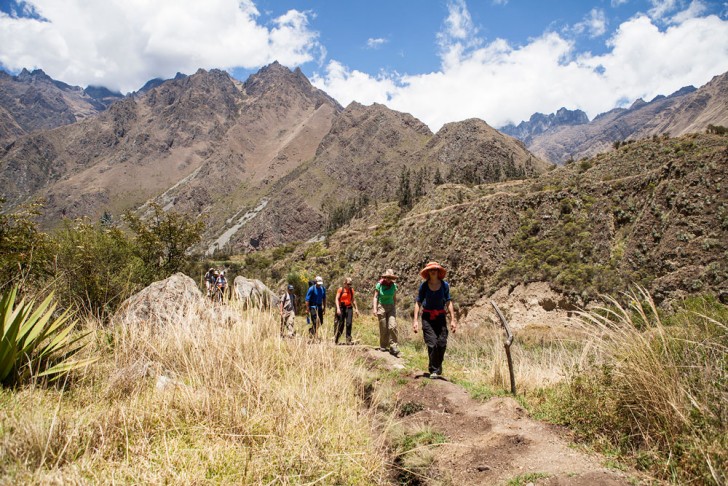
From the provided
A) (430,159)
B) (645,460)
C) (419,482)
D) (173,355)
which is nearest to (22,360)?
(173,355)

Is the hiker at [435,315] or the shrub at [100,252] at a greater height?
the shrub at [100,252]

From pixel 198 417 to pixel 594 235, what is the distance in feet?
82.3

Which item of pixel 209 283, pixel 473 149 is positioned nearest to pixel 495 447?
pixel 209 283

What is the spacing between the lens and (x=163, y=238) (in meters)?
22.0

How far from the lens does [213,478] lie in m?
2.31

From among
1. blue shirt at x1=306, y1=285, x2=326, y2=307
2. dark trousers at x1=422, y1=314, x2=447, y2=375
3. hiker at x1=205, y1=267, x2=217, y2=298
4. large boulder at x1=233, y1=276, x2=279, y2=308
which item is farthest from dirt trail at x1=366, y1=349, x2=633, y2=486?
blue shirt at x1=306, y1=285, x2=326, y2=307

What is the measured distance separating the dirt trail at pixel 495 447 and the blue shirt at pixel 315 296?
4000 millimetres

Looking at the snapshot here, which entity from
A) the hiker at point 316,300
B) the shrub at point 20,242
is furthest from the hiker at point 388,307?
the shrub at point 20,242

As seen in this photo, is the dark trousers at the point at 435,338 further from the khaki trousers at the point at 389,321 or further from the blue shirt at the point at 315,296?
the blue shirt at the point at 315,296

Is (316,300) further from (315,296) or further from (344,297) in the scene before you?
(344,297)

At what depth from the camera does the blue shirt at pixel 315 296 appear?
930cm

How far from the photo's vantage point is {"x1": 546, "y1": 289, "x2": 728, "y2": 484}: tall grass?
2643 mm

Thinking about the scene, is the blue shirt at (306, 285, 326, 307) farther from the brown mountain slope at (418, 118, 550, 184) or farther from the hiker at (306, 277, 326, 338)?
the brown mountain slope at (418, 118, 550, 184)

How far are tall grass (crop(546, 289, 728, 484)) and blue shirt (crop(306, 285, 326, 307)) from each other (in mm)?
5941
